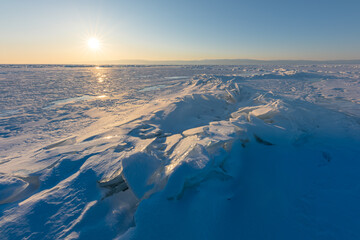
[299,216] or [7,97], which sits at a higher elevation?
A: [7,97]

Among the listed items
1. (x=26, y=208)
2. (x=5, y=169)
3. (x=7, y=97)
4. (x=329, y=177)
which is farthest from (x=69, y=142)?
(x=7, y=97)

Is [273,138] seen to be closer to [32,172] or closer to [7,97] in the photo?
[32,172]

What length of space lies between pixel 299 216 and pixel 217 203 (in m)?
0.91

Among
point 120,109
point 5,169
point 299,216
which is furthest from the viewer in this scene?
point 120,109

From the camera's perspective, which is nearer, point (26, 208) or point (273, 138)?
point (26, 208)

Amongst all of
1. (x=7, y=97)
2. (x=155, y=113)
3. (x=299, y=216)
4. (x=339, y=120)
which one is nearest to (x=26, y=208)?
(x=299, y=216)

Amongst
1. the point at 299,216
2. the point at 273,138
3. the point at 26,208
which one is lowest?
the point at 299,216

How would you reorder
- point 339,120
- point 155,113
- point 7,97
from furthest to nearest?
point 7,97, point 155,113, point 339,120

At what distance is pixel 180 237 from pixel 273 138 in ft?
7.67

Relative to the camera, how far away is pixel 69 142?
3.74 m

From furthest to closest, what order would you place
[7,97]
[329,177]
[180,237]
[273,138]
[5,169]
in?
[7,97]
[273,138]
[5,169]
[329,177]
[180,237]

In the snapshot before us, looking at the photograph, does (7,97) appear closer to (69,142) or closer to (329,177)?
(69,142)

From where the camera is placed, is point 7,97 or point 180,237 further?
point 7,97

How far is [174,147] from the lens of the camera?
3.02 metres
